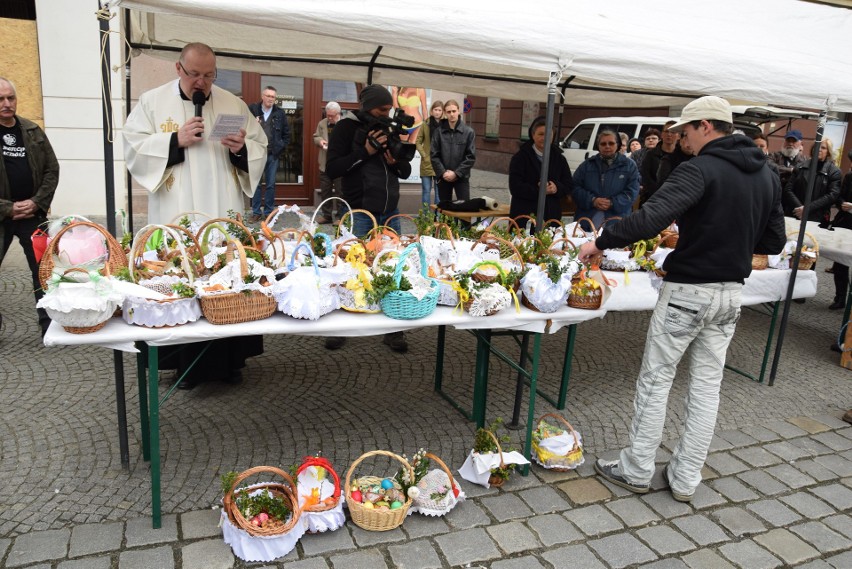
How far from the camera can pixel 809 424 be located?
13.7 ft

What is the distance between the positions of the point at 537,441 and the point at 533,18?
2197 mm

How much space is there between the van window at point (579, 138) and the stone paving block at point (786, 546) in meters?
9.91

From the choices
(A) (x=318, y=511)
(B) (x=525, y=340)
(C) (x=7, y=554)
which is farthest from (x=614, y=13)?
(C) (x=7, y=554)

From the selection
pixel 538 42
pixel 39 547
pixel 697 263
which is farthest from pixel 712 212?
pixel 39 547

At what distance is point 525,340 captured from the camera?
3.71m

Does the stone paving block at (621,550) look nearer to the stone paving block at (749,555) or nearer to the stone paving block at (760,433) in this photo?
the stone paving block at (749,555)

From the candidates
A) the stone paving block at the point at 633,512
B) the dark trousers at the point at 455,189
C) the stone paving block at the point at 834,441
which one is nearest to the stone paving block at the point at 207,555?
the stone paving block at the point at 633,512

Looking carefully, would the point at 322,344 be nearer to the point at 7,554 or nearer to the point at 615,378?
the point at 615,378

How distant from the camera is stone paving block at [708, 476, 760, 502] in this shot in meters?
3.28

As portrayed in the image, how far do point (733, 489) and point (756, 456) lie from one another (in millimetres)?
461

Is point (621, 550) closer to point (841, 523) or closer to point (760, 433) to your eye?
point (841, 523)

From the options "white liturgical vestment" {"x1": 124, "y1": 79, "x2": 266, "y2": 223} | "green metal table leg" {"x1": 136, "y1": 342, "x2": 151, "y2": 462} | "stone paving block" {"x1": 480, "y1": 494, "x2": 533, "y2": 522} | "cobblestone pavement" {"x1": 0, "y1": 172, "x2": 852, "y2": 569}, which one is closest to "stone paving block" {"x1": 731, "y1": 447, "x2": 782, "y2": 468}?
"cobblestone pavement" {"x1": 0, "y1": 172, "x2": 852, "y2": 569}

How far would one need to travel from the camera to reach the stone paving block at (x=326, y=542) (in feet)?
8.74

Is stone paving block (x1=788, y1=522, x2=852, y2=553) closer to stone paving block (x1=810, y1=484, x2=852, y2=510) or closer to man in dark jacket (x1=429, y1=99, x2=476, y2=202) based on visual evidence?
stone paving block (x1=810, y1=484, x2=852, y2=510)
